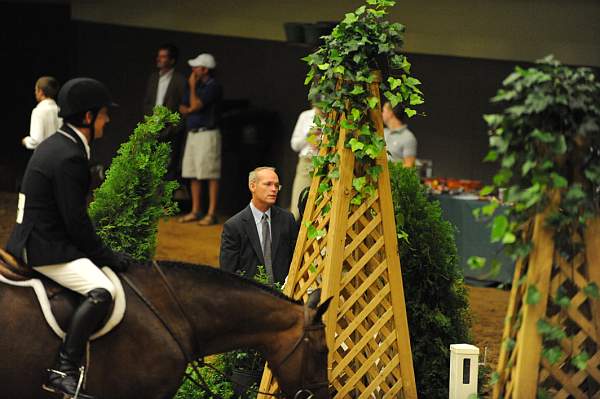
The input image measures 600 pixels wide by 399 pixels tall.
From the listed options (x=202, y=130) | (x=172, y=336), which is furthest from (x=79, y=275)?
(x=202, y=130)

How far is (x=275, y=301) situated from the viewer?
244 inches

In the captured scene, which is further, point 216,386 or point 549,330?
point 216,386

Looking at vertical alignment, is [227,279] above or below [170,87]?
below

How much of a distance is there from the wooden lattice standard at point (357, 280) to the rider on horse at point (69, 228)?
4.32 feet

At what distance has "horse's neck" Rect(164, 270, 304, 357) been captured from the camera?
20.1ft

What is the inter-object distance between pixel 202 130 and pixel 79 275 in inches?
398

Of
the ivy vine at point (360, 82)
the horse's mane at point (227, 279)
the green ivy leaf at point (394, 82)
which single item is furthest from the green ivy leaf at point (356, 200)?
the horse's mane at point (227, 279)

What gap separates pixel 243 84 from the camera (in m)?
17.6

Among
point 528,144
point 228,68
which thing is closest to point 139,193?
point 528,144

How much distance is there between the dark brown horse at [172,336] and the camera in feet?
19.4

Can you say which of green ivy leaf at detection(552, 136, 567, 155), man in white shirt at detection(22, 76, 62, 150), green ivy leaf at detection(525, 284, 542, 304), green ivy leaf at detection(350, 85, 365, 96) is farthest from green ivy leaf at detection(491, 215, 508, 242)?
man in white shirt at detection(22, 76, 62, 150)

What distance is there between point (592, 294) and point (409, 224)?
94.5 inches

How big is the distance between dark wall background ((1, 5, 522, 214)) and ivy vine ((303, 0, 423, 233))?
4.33 meters

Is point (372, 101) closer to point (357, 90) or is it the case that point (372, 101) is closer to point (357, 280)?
point (357, 90)
